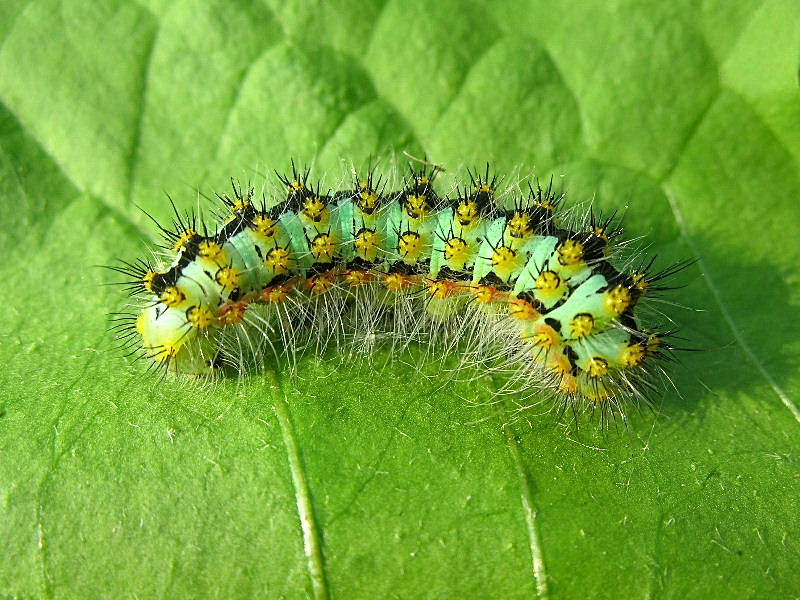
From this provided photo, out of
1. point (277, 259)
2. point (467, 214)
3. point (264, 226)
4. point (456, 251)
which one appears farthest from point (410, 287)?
point (264, 226)

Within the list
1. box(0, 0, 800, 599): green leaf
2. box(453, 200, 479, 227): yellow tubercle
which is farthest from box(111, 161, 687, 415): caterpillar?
box(0, 0, 800, 599): green leaf

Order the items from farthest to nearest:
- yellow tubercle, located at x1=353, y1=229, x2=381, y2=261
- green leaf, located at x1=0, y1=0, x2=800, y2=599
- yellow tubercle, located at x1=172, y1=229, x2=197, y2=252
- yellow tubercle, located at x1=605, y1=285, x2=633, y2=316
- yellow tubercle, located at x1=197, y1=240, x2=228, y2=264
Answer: yellow tubercle, located at x1=353, y1=229, x2=381, y2=261, yellow tubercle, located at x1=172, y1=229, x2=197, y2=252, yellow tubercle, located at x1=197, y1=240, x2=228, y2=264, yellow tubercle, located at x1=605, y1=285, x2=633, y2=316, green leaf, located at x1=0, y1=0, x2=800, y2=599

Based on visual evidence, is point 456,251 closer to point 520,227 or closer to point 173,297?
point 520,227

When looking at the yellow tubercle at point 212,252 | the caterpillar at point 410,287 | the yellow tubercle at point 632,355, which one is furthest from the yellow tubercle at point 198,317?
the yellow tubercle at point 632,355

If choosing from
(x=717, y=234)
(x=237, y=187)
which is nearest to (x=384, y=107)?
(x=237, y=187)

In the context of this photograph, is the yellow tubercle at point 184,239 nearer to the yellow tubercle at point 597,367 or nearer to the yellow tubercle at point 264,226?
the yellow tubercle at point 264,226

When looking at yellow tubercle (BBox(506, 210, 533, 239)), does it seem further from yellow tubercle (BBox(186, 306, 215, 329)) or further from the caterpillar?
yellow tubercle (BBox(186, 306, 215, 329))
